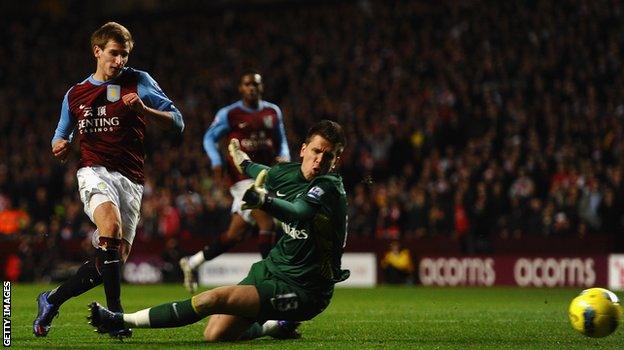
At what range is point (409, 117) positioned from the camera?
2361 cm

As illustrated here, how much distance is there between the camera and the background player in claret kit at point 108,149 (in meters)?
8.06

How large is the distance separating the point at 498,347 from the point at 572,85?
15424 millimetres

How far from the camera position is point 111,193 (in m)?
8.20

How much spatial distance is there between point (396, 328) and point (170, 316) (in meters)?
3.00

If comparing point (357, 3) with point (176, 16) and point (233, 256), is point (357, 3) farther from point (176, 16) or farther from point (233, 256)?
point (233, 256)

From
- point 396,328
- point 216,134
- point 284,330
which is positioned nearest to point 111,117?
point 284,330

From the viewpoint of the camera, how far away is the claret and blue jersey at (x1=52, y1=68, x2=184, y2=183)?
27.3ft

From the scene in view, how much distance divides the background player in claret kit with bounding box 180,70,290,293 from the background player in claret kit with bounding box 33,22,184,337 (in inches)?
141

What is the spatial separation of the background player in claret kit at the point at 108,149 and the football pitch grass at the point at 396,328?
0.41 m

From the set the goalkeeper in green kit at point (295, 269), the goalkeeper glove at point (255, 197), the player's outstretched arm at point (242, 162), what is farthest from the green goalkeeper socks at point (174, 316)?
the goalkeeper glove at point (255, 197)

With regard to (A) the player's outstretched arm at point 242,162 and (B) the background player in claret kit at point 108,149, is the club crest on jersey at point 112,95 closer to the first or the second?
(B) the background player in claret kit at point 108,149

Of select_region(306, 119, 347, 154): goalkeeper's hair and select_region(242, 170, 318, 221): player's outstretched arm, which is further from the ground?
select_region(306, 119, 347, 154): goalkeeper's hair

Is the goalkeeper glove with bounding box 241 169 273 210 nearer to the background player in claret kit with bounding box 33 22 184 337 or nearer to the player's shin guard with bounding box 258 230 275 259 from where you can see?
the background player in claret kit with bounding box 33 22 184 337

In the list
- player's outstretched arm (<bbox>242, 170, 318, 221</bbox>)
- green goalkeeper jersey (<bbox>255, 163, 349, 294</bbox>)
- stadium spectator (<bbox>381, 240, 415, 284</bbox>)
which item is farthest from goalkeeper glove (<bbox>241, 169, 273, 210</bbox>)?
stadium spectator (<bbox>381, 240, 415, 284</bbox>)
